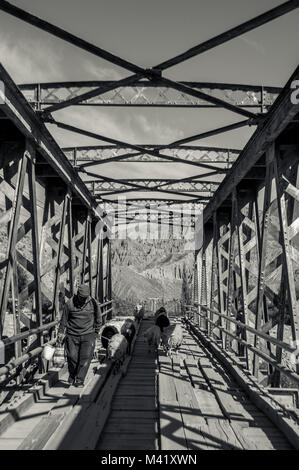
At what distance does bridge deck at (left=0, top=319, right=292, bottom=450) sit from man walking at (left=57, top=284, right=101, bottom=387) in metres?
0.36

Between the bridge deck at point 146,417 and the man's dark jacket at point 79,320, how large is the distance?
33.4 inches

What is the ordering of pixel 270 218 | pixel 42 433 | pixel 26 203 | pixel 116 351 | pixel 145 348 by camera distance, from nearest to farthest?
1. pixel 42 433
2. pixel 270 218
3. pixel 26 203
4. pixel 116 351
5. pixel 145 348

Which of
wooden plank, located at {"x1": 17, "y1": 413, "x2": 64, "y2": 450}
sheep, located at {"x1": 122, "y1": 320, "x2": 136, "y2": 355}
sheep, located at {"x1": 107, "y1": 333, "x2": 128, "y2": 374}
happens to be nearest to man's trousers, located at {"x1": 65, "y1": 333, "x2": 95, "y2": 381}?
sheep, located at {"x1": 107, "y1": 333, "x2": 128, "y2": 374}

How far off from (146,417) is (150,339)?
4990mm

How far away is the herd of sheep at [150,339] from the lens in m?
8.30

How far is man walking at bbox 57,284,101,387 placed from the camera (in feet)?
22.2

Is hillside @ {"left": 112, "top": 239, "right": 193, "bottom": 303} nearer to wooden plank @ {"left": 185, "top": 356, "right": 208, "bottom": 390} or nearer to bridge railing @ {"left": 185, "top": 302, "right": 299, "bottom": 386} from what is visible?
bridge railing @ {"left": 185, "top": 302, "right": 299, "bottom": 386}

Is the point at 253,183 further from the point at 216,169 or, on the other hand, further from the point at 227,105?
the point at 227,105

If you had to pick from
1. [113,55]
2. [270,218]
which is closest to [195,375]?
[270,218]

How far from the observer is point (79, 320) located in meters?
6.84

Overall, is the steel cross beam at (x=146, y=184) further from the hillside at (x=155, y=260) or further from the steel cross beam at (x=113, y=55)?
the hillside at (x=155, y=260)

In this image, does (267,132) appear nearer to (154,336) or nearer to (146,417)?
(146,417)
